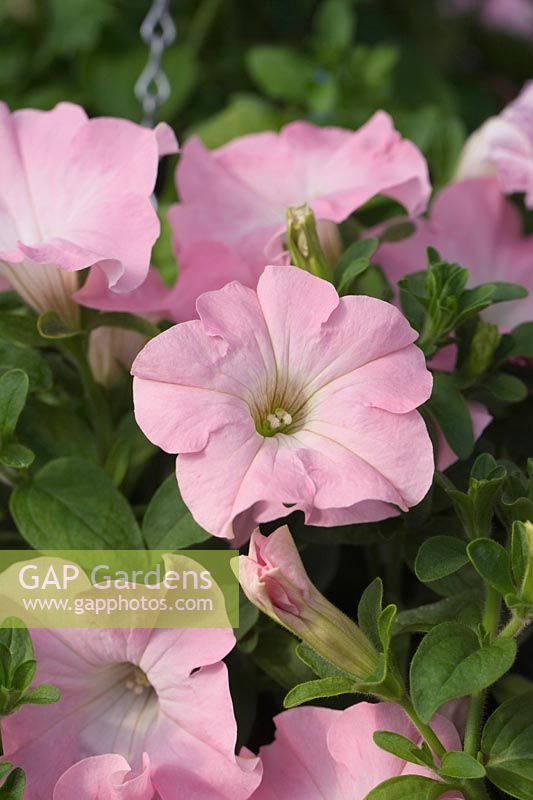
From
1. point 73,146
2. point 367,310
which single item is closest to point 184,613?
point 367,310

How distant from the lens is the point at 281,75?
47.2 inches

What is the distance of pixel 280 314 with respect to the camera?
51 cm

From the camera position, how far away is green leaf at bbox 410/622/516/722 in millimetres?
439

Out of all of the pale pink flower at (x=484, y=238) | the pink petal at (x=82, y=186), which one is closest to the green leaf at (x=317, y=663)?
the pink petal at (x=82, y=186)

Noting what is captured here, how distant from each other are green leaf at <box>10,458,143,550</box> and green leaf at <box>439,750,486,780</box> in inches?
8.0

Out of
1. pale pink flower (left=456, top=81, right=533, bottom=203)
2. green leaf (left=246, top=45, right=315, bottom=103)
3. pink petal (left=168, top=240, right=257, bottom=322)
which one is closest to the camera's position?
pink petal (left=168, top=240, right=257, bottom=322)

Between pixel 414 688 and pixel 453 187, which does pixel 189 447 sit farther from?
pixel 453 187

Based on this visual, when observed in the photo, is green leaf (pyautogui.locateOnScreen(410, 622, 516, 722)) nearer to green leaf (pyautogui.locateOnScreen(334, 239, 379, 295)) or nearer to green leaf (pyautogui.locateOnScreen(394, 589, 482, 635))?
green leaf (pyautogui.locateOnScreen(394, 589, 482, 635))

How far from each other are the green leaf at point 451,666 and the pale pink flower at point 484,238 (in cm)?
32

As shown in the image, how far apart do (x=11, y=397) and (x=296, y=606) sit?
0.67ft

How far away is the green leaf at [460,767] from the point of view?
0.44m

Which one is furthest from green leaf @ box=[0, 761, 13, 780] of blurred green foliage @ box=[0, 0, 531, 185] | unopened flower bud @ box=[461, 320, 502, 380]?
blurred green foliage @ box=[0, 0, 531, 185]

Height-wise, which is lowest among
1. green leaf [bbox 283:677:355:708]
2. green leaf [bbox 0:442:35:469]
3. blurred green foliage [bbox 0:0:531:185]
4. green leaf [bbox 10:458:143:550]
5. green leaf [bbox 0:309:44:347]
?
blurred green foliage [bbox 0:0:531:185]

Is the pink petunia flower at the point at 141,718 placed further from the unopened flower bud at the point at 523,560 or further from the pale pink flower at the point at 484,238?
the pale pink flower at the point at 484,238
